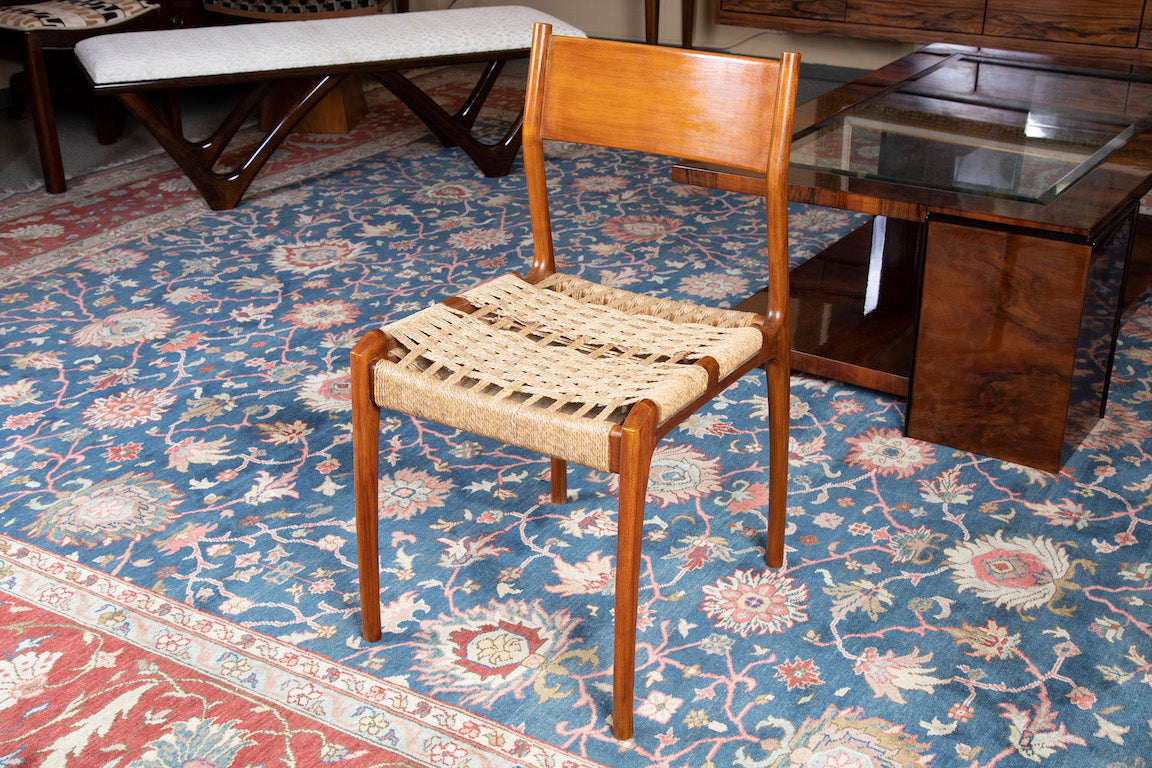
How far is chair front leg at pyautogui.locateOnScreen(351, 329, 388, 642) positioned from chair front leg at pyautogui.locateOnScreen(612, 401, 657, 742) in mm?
371

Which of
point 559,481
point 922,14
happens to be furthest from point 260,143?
point 922,14

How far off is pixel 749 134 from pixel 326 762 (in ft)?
3.27

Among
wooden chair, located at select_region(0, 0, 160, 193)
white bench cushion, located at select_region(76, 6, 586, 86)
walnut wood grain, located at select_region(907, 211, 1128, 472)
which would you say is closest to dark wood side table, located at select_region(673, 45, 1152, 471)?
walnut wood grain, located at select_region(907, 211, 1128, 472)

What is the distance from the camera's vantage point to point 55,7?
3602mm

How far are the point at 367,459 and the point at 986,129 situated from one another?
1.59 m

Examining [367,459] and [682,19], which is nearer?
[367,459]

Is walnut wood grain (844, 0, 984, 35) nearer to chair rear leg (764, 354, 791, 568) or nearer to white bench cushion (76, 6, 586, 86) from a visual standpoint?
white bench cushion (76, 6, 586, 86)

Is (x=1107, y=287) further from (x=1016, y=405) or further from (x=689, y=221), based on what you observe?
(x=689, y=221)

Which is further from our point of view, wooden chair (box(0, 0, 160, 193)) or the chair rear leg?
wooden chair (box(0, 0, 160, 193))

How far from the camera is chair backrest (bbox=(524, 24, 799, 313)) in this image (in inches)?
56.1

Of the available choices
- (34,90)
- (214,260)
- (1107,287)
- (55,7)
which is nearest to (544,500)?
(1107,287)

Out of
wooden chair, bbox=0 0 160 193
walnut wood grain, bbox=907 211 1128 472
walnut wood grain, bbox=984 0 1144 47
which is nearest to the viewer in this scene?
walnut wood grain, bbox=907 211 1128 472

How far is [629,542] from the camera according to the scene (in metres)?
1.28

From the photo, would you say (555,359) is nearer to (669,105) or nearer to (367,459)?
(367,459)
